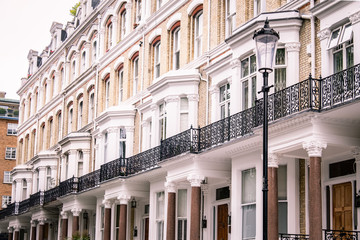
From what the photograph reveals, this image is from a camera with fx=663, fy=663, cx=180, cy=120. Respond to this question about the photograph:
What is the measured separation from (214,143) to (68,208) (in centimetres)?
1675

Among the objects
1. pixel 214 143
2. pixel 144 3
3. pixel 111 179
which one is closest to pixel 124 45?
pixel 144 3

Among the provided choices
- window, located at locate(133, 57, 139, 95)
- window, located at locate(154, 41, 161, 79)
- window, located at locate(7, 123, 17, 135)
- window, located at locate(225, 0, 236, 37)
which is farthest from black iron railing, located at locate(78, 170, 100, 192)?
window, located at locate(7, 123, 17, 135)

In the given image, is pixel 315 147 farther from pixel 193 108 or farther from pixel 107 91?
pixel 107 91

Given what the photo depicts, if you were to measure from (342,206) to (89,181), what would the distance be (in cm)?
1805

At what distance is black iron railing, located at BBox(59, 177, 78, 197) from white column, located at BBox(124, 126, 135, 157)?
574 centimetres

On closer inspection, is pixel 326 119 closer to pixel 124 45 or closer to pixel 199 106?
pixel 199 106

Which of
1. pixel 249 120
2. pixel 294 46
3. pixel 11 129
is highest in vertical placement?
pixel 11 129

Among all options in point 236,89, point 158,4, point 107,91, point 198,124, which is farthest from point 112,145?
point 236,89

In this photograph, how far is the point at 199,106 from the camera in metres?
26.0

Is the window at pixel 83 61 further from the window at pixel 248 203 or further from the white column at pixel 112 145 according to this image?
the window at pixel 248 203

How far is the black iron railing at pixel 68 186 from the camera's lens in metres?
36.0

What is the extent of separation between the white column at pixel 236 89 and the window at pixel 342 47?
4.02 metres

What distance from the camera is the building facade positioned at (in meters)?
17.9

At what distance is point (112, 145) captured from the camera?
32219 mm
